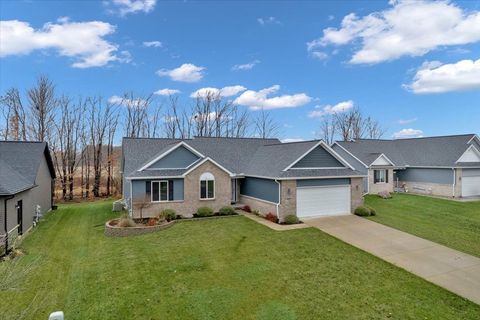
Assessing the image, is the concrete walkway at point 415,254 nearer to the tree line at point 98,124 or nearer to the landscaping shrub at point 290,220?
the landscaping shrub at point 290,220

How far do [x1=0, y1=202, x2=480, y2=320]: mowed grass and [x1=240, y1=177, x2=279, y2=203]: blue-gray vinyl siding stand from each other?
14.8ft

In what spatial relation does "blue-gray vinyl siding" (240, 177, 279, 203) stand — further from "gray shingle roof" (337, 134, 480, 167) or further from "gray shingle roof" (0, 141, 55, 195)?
"gray shingle roof" (337, 134, 480, 167)

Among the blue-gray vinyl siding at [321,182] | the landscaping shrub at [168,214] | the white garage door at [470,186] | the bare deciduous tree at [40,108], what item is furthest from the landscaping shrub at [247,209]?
the bare deciduous tree at [40,108]

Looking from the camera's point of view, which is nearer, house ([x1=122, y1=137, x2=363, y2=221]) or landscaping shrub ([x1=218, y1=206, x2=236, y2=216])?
house ([x1=122, y1=137, x2=363, y2=221])

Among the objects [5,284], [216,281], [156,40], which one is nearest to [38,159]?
[156,40]

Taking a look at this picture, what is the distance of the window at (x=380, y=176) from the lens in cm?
3072

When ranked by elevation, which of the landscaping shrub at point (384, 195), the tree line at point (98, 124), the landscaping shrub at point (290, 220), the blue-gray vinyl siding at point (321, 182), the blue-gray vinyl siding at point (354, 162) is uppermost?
the tree line at point (98, 124)

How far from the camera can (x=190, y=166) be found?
68.5 feet

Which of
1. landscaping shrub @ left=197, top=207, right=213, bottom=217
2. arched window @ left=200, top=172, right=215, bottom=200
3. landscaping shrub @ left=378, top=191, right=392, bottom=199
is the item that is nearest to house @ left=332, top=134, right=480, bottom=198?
landscaping shrub @ left=378, top=191, right=392, bottom=199

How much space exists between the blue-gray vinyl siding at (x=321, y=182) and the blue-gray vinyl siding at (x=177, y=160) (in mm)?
7464

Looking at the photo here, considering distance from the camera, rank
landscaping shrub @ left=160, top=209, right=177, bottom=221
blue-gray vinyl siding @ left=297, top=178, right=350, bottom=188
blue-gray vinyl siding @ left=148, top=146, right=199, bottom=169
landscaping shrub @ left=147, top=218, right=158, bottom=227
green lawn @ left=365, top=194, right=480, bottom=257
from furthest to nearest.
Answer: blue-gray vinyl siding @ left=148, top=146, right=199, bottom=169, blue-gray vinyl siding @ left=297, top=178, right=350, bottom=188, landscaping shrub @ left=160, top=209, right=177, bottom=221, landscaping shrub @ left=147, top=218, right=158, bottom=227, green lawn @ left=365, top=194, right=480, bottom=257

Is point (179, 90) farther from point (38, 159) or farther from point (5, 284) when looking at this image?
point (5, 284)

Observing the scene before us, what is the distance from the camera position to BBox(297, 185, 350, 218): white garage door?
19.6m

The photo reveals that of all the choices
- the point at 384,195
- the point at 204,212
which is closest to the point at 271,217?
the point at 204,212
